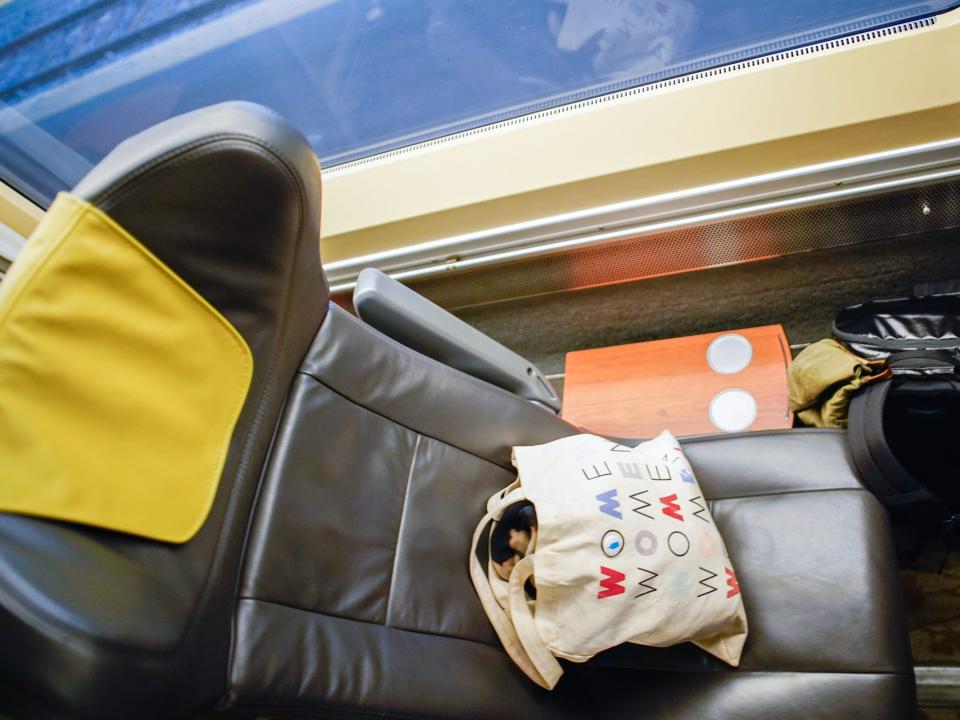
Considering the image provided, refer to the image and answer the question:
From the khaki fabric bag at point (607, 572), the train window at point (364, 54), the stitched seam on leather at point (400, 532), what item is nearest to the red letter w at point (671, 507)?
the khaki fabric bag at point (607, 572)

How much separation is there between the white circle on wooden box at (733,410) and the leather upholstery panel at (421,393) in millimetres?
405

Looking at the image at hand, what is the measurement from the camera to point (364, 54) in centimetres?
128

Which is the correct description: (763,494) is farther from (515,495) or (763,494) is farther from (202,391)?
(202,391)

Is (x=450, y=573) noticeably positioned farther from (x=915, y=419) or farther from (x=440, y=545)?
(x=915, y=419)

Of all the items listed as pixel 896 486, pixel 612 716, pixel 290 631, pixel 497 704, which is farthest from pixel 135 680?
pixel 896 486

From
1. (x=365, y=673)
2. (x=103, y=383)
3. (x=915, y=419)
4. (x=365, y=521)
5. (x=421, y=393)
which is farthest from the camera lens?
(x=915, y=419)

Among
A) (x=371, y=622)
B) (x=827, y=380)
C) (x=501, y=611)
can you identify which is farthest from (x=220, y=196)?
(x=827, y=380)

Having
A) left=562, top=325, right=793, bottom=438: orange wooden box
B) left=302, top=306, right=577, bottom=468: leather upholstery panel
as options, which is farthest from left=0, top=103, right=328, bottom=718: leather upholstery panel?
left=562, top=325, right=793, bottom=438: orange wooden box

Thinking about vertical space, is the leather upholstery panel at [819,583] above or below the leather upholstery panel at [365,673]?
above

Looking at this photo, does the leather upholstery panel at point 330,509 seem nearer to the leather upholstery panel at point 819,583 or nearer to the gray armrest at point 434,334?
the gray armrest at point 434,334

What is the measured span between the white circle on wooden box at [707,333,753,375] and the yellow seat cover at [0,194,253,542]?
1.05m

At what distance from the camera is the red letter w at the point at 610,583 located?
0.80m

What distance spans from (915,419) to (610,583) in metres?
0.65

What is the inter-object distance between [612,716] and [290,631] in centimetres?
49
